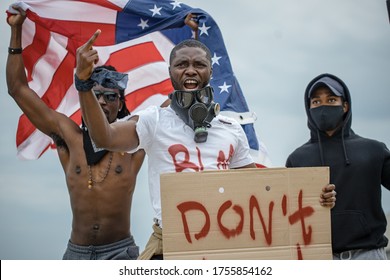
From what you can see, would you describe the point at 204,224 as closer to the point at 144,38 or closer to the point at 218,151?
the point at 218,151

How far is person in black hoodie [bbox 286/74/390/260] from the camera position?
420 cm

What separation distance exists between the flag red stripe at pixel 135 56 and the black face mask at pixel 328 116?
2.60 meters

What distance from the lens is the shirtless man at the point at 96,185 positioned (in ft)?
18.4

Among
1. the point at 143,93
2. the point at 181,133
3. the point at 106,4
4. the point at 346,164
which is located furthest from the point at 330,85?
the point at 106,4

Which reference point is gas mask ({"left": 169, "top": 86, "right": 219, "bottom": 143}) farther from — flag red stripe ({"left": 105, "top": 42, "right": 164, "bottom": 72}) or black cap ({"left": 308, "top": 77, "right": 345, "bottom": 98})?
flag red stripe ({"left": 105, "top": 42, "right": 164, "bottom": 72})

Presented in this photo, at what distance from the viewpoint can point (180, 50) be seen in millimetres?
4133

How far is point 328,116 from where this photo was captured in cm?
442

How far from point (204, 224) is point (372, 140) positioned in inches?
58.2

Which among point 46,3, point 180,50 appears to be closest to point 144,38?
point 46,3

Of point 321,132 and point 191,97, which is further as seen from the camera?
point 321,132

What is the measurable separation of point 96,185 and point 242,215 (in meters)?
2.46

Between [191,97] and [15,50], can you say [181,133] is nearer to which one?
[191,97]

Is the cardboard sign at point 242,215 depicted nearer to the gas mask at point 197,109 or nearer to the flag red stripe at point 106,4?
the gas mask at point 197,109

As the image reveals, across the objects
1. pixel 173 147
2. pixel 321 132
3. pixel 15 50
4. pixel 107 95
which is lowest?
pixel 173 147
